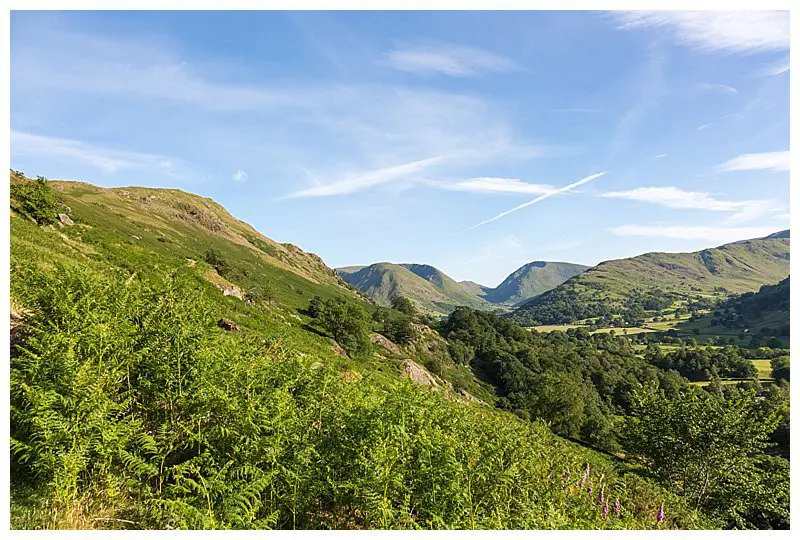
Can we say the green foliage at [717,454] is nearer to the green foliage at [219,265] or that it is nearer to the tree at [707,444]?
the tree at [707,444]

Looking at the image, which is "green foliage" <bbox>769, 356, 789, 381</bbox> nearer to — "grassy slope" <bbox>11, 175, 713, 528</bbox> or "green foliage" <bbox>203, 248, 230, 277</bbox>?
"grassy slope" <bbox>11, 175, 713, 528</bbox>

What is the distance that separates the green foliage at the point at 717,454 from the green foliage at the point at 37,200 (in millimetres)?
56605

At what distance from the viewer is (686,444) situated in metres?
28.6

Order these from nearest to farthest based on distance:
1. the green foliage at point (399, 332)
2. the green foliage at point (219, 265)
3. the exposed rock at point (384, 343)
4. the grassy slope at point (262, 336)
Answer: the grassy slope at point (262, 336) < the green foliage at point (219, 265) < the exposed rock at point (384, 343) < the green foliage at point (399, 332)

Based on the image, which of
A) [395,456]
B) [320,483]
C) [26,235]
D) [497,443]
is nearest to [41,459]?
[320,483]

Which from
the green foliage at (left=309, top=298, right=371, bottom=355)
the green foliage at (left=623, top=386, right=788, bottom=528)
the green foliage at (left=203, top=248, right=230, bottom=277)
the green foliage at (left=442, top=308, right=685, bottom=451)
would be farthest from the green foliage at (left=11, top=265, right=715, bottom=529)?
the green foliage at (left=442, top=308, right=685, bottom=451)

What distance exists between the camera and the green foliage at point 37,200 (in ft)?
115

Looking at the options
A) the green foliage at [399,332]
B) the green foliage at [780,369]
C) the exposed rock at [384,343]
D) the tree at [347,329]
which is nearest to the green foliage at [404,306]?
the green foliage at [399,332]

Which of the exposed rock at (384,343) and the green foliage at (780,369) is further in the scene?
the green foliage at (780,369)

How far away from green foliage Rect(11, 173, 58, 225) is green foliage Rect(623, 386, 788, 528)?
186 feet

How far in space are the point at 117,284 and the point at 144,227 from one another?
3745 inches

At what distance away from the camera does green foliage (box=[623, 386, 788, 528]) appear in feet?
82.9
